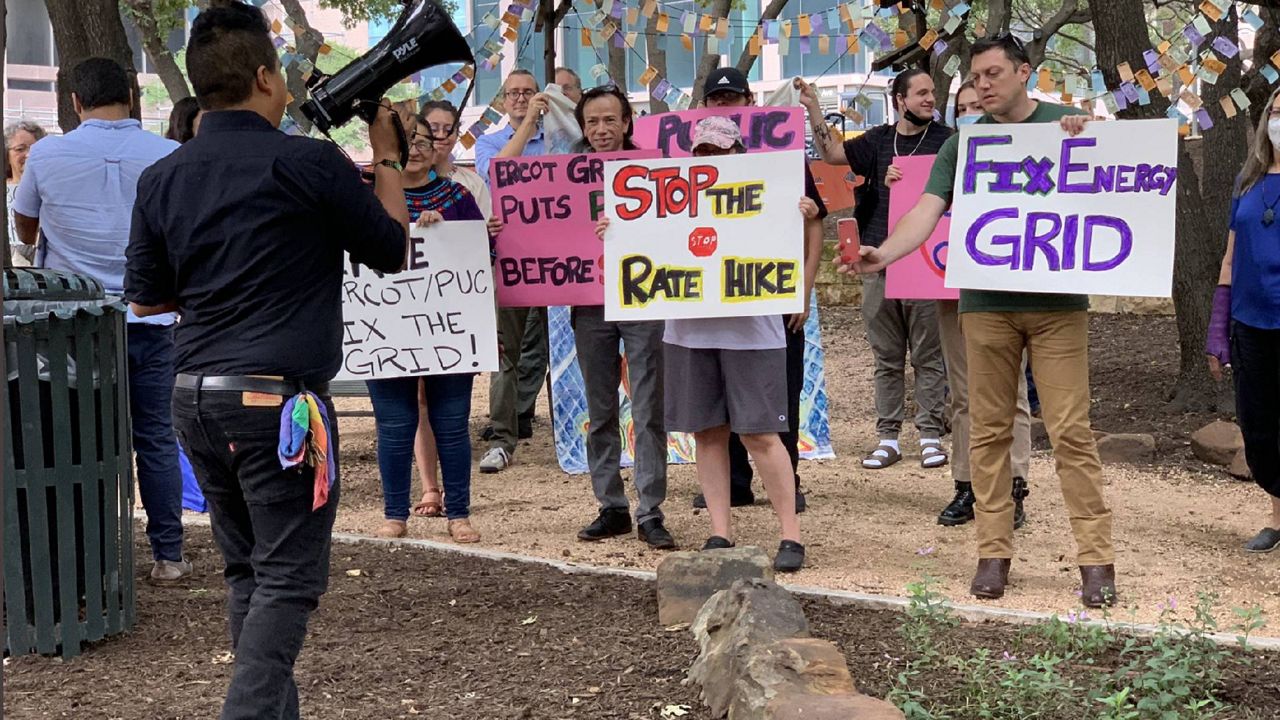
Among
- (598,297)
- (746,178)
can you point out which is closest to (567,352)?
(598,297)

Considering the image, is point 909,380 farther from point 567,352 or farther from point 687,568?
point 687,568

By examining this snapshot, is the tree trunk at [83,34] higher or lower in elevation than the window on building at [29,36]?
lower

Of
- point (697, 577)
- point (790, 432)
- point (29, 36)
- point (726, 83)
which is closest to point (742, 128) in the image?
point (726, 83)

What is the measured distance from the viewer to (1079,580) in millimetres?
5926

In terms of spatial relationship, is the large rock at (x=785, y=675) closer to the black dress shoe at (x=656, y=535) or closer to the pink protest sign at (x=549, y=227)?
the black dress shoe at (x=656, y=535)

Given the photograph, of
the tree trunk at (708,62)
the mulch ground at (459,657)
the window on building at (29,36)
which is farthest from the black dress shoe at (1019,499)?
the window on building at (29,36)

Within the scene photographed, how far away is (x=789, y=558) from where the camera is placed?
5996mm

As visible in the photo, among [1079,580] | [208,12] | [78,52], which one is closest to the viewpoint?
[208,12]

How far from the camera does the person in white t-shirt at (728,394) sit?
5.86 meters

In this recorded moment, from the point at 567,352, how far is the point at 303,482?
535 cm

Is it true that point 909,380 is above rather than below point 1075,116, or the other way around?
below

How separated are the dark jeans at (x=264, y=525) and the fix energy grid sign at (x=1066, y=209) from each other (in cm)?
295

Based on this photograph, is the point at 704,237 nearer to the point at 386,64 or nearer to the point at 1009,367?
the point at 1009,367

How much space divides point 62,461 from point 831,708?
9.24ft
